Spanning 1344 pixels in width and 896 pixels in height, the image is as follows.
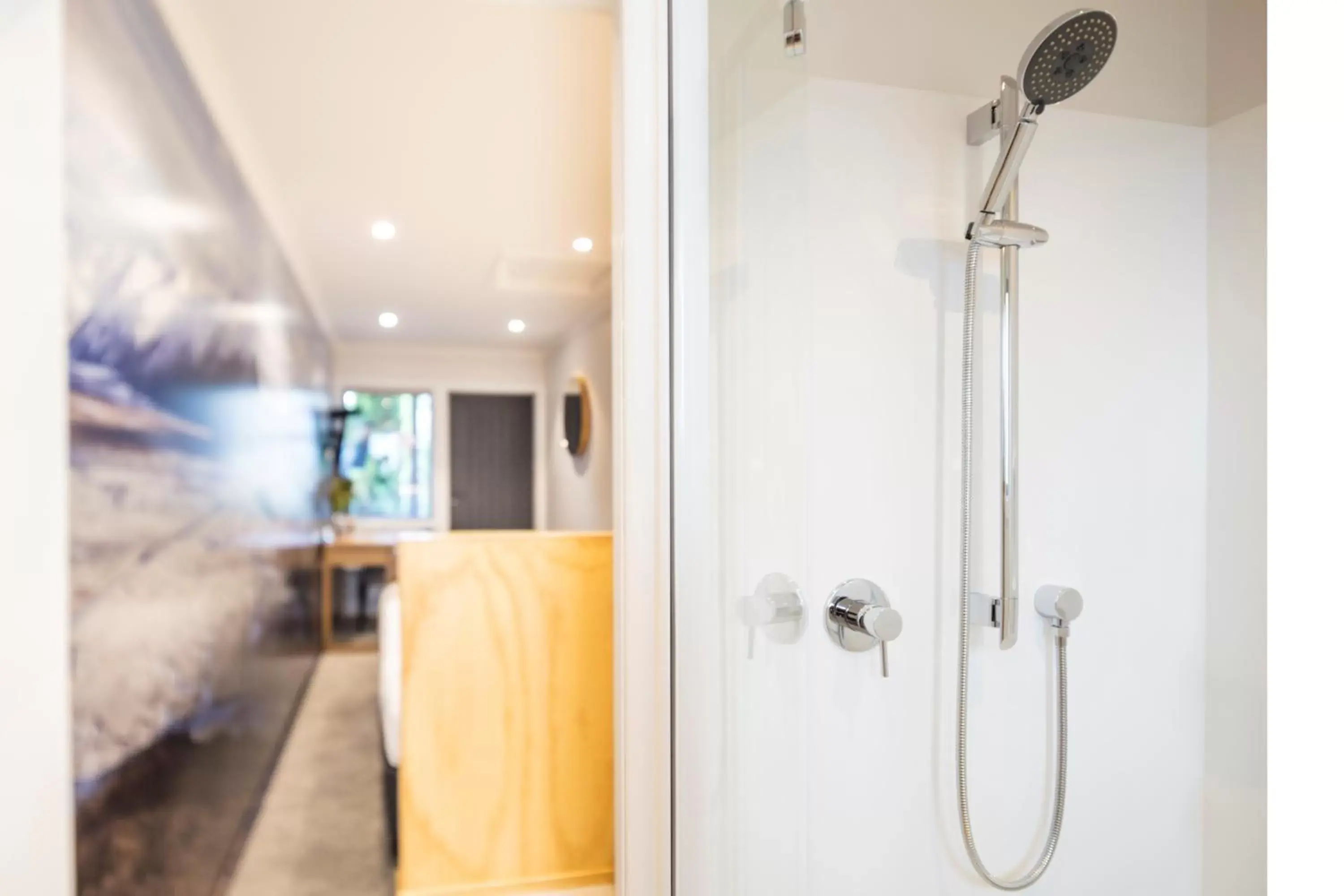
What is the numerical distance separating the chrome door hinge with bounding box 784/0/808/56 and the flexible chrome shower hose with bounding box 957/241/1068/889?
1.39ft

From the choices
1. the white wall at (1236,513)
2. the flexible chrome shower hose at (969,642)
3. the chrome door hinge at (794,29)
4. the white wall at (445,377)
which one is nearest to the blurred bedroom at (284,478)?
the chrome door hinge at (794,29)

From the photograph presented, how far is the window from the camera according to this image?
21.0 ft

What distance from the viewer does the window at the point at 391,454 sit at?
6398mm

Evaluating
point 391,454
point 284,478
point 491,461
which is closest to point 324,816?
point 284,478

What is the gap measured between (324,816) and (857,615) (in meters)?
2.41

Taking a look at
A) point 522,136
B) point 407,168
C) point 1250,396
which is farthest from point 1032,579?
point 407,168

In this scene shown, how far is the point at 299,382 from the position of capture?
389 cm

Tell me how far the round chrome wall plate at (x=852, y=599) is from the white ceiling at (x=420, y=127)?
107cm

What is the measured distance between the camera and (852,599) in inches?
48.4

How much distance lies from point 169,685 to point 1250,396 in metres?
2.20

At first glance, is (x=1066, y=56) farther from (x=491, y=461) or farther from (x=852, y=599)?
(x=491, y=461)

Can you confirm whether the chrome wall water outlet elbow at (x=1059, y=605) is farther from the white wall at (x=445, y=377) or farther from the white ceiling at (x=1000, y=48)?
the white wall at (x=445, y=377)

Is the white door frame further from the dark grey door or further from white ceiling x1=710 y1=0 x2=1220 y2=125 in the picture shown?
the dark grey door

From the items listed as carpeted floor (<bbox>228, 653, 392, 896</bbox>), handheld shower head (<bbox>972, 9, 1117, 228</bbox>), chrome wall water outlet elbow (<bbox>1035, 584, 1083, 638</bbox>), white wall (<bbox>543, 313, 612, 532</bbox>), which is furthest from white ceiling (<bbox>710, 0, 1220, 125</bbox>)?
white wall (<bbox>543, 313, 612, 532</bbox>)
